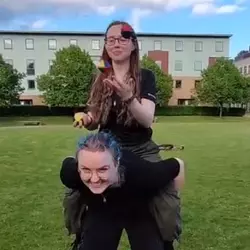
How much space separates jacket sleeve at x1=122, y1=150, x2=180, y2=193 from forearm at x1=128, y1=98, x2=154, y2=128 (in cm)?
23

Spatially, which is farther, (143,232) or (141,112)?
(143,232)

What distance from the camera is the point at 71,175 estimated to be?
2914 millimetres

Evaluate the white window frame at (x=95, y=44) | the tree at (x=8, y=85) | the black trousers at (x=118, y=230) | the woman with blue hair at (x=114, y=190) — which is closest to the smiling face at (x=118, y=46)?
the woman with blue hair at (x=114, y=190)

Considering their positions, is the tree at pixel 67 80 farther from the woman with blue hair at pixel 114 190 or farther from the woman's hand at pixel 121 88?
the woman's hand at pixel 121 88

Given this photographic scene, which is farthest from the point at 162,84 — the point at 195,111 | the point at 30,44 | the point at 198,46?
the point at 30,44

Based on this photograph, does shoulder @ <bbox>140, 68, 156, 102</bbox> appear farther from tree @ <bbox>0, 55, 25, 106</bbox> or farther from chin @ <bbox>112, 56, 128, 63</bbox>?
tree @ <bbox>0, 55, 25, 106</bbox>

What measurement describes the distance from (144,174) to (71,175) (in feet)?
1.53

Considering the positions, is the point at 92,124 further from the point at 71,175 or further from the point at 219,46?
the point at 219,46

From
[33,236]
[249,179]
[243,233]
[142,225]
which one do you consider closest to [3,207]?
[33,236]

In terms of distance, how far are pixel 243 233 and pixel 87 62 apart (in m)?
51.3

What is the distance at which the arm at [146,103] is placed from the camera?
2869 mm

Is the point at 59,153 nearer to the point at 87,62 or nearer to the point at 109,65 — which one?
the point at 109,65

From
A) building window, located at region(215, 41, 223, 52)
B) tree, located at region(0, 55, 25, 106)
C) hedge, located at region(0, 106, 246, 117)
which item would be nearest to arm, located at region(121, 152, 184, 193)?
tree, located at region(0, 55, 25, 106)

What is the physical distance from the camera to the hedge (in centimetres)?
5744
